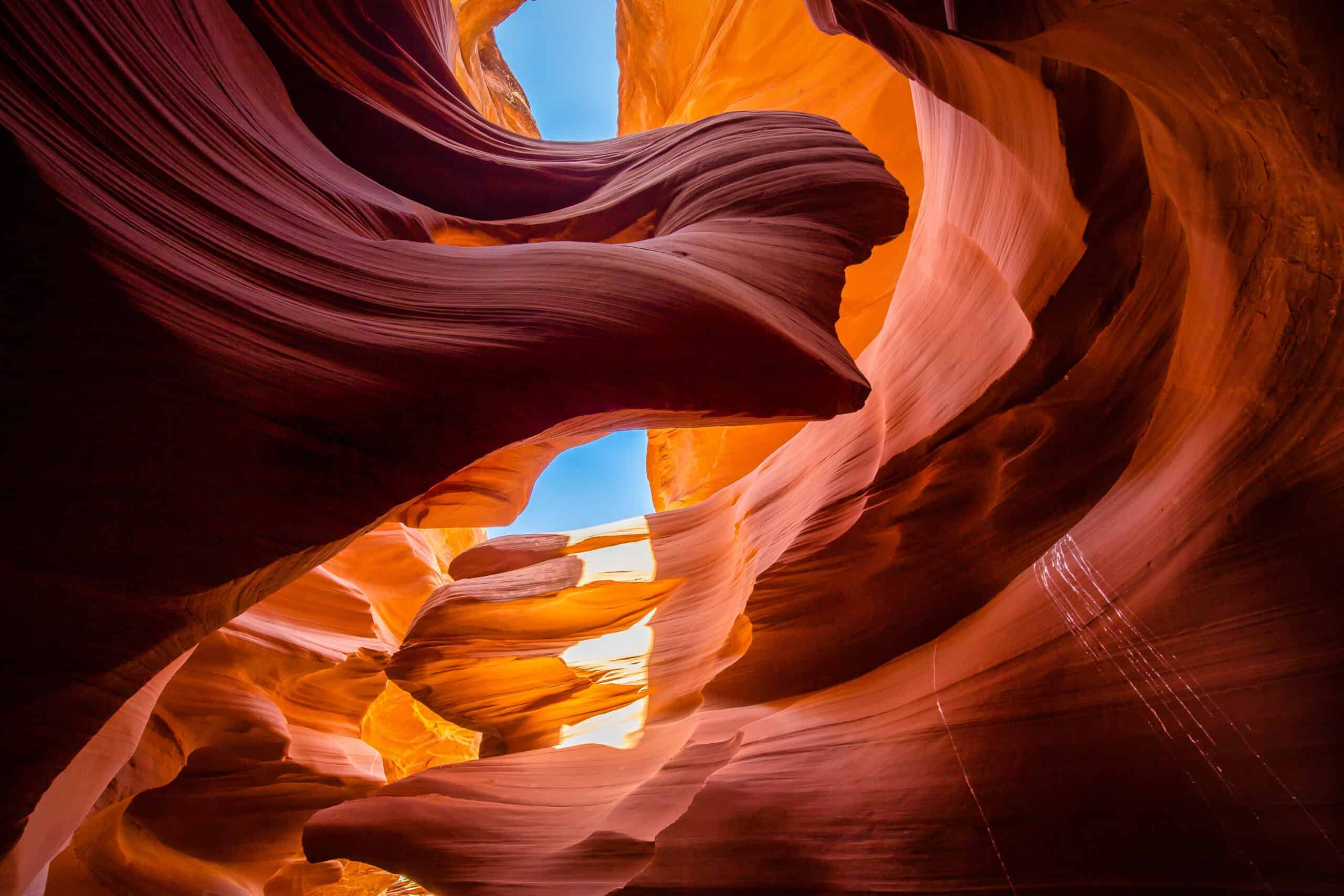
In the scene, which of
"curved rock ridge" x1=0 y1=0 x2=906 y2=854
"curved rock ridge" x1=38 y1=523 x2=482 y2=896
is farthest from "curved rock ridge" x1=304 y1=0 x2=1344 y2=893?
"curved rock ridge" x1=38 y1=523 x2=482 y2=896

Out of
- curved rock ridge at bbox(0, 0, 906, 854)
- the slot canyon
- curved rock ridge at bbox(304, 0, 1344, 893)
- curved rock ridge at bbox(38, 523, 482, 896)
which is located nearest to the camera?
curved rock ridge at bbox(0, 0, 906, 854)

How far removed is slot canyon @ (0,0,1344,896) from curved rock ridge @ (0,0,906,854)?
1 cm

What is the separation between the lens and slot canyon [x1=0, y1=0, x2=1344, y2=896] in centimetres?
170

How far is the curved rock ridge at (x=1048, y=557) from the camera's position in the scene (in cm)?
236

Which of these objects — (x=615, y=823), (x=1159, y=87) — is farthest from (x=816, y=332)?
(x=615, y=823)

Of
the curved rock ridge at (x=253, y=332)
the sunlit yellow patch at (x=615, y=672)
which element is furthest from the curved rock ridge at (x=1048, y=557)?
the curved rock ridge at (x=253, y=332)

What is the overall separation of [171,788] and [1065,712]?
6977mm

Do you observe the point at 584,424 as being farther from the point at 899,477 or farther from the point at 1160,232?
the point at 1160,232

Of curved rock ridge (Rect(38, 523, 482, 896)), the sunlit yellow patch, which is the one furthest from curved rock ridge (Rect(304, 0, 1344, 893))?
curved rock ridge (Rect(38, 523, 482, 896))

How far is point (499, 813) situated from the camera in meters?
→ 4.05

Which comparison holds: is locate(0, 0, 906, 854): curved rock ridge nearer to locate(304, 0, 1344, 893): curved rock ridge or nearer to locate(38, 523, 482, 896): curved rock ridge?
locate(304, 0, 1344, 893): curved rock ridge

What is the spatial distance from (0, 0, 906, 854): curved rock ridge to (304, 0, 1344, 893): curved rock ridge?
3.36 ft

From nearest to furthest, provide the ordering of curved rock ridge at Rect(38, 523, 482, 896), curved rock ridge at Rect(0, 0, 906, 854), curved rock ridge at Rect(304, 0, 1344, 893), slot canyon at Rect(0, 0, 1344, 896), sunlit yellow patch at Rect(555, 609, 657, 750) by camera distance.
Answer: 1. curved rock ridge at Rect(0, 0, 906, 854)
2. slot canyon at Rect(0, 0, 1344, 896)
3. curved rock ridge at Rect(304, 0, 1344, 893)
4. curved rock ridge at Rect(38, 523, 482, 896)
5. sunlit yellow patch at Rect(555, 609, 657, 750)

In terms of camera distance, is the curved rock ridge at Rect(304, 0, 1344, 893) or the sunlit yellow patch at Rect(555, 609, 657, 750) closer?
the curved rock ridge at Rect(304, 0, 1344, 893)
